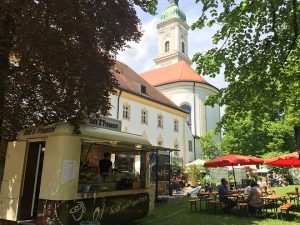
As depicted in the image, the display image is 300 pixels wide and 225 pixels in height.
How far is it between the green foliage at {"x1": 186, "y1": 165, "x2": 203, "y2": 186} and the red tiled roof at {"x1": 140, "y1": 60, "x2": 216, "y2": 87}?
22.5m

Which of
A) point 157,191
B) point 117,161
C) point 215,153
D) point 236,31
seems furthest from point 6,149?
point 215,153

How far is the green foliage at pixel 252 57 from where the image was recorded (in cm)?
1003

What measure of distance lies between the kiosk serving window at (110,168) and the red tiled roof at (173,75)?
39.6 metres

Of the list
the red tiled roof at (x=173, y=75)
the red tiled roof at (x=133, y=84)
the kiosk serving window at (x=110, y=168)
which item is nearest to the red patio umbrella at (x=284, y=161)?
the kiosk serving window at (x=110, y=168)

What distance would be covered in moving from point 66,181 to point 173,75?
153ft

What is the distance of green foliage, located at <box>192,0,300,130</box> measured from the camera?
10.0 meters

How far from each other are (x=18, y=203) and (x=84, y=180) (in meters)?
1.75

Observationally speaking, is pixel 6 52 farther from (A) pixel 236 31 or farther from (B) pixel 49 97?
(A) pixel 236 31

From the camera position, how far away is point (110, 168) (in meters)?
10.9

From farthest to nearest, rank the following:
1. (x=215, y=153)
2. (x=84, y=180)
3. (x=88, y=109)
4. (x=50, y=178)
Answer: (x=215, y=153), (x=88, y=109), (x=84, y=180), (x=50, y=178)

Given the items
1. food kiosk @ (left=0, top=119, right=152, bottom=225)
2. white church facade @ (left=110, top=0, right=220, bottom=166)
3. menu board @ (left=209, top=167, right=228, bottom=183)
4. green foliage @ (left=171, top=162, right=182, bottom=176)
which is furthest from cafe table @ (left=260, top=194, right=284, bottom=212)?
menu board @ (left=209, top=167, right=228, bottom=183)

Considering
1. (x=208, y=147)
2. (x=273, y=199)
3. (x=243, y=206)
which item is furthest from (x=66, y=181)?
(x=208, y=147)

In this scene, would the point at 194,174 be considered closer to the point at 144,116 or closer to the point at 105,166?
the point at 144,116

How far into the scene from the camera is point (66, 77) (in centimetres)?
957
